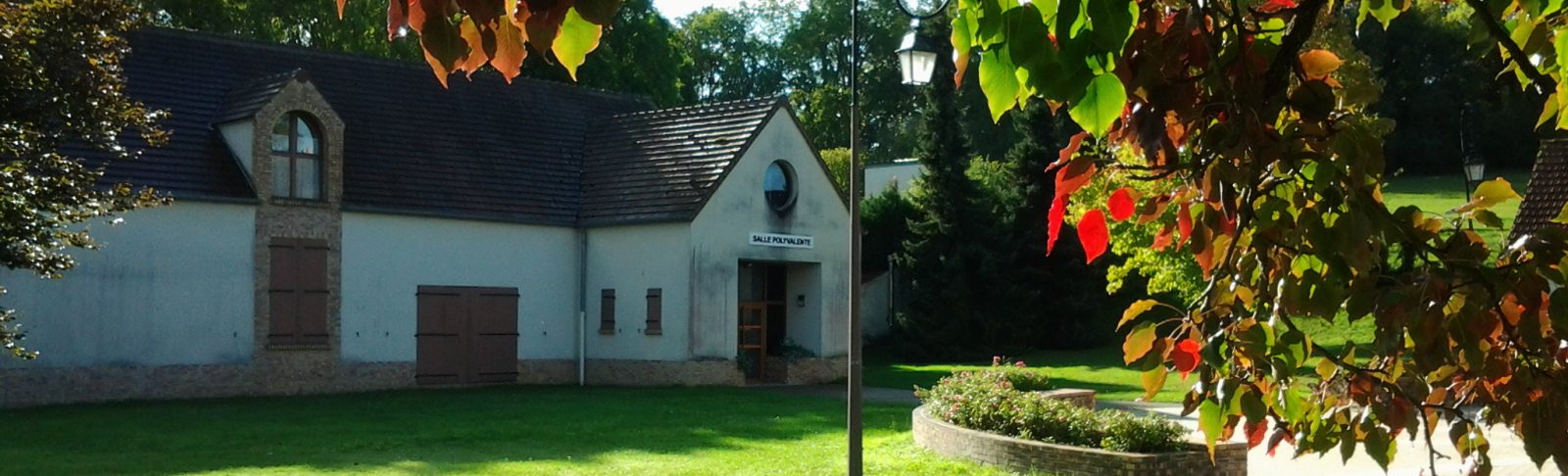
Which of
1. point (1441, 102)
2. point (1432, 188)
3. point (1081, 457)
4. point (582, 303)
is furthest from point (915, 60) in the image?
point (1441, 102)

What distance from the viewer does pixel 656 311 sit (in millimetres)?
33875

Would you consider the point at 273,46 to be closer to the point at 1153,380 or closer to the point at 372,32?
the point at 372,32

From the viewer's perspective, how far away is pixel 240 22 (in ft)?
161

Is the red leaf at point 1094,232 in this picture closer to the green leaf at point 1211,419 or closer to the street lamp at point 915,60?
the green leaf at point 1211,419

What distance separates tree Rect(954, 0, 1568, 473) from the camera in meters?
3.38

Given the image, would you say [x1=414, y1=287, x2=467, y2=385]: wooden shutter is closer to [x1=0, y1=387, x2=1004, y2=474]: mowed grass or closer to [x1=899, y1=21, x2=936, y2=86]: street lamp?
[x1=0, y1=387, x2=1004, y2=474]: mowed grass

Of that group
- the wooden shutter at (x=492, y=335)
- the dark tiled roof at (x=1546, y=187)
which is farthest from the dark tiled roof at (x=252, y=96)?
the dark tiled roof at (x=1546, y=187)

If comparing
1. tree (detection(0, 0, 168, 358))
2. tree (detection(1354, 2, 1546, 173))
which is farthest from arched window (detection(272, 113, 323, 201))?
tree (detection(1354, 2, 1546, 173))

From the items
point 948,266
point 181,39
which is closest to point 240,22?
point 181,39

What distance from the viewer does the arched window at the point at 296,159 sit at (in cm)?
3028

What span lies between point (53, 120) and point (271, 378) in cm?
1280

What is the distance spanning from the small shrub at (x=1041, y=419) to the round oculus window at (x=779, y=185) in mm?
15446

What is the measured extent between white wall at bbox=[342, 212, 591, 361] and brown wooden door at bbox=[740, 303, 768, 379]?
3814mm

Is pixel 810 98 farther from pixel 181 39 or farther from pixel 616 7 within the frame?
pixel 616 7
